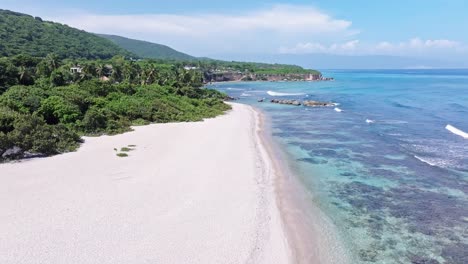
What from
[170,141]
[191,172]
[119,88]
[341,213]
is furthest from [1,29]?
[341,213]

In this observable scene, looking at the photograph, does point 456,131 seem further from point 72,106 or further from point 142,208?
point 72,106

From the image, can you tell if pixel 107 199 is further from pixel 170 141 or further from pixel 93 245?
Answer: pixel 170 141

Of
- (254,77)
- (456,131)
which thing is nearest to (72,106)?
(456,131)

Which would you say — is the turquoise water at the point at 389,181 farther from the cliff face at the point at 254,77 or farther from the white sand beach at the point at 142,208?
the cliff face at the point at 254,77

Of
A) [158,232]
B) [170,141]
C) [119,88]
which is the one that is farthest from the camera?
[119,88]

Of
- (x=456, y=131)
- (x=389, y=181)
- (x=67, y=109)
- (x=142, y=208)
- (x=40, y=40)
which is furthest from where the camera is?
(x=40, y=40)

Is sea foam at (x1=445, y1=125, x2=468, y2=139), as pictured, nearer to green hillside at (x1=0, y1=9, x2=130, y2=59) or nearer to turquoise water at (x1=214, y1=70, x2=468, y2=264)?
turquoise water at (x1=214, y1=70, x2=468, y2=264)

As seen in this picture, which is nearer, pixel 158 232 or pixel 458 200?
pixel 158 232
